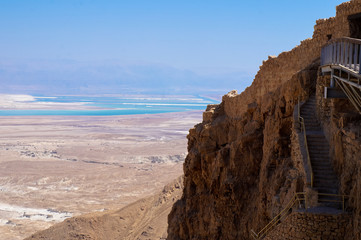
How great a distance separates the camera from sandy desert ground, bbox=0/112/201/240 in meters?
34.1

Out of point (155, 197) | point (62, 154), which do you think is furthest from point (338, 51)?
point (62, 154)

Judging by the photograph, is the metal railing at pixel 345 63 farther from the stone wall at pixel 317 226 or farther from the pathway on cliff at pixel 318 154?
the stone wall at pixel 317 226

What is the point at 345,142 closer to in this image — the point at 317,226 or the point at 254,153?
the point at 317,226

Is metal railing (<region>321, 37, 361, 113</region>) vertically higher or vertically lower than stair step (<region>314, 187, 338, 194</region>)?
higher

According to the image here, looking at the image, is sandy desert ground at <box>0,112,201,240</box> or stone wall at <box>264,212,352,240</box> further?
sandy desert ground at <box>0,112,201,240</box>

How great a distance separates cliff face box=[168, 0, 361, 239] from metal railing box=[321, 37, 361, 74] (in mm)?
→ 1061

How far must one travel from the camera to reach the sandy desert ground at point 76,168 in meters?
34.1

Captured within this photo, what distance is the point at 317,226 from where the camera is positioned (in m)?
8.65

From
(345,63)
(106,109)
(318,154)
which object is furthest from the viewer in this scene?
(106,109)

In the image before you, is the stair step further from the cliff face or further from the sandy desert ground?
the sandy desert ground

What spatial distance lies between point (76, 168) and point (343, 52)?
41.8 m

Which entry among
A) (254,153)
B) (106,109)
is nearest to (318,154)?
(254,153)

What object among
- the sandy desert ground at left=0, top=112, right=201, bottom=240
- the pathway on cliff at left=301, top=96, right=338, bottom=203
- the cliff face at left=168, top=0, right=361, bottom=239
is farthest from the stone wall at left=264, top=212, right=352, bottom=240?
the sandy desert ground at left=0, top=112, right=201, bottom=240

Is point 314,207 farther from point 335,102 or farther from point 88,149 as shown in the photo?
point 88,149
